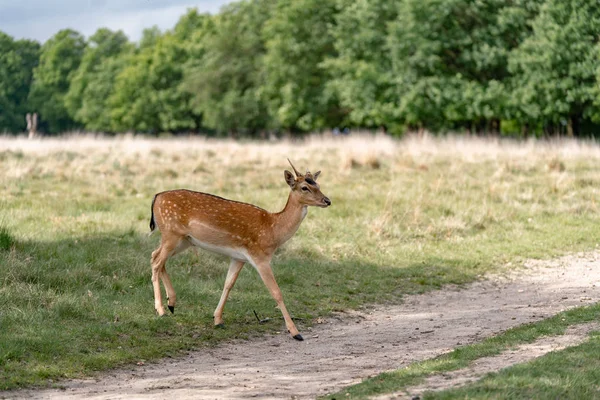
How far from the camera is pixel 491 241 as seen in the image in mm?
16516

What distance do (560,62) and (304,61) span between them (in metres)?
19.8

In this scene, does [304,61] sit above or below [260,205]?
above

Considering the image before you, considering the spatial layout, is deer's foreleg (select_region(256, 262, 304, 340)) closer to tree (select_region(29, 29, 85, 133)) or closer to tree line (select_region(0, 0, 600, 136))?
tree line (select_region(0, 0, 600, 136))

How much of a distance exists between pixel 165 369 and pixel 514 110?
32242 millimetres

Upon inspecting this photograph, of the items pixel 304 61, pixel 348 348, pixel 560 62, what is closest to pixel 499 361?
pixel 348 348

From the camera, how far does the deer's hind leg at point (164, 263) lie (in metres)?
10.3

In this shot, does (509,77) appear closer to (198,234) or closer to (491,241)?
(491,241)

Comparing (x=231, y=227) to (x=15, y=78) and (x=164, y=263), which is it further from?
(x=15, y=78)

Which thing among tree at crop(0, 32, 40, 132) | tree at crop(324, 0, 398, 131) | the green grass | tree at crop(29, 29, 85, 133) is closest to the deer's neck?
the green grass

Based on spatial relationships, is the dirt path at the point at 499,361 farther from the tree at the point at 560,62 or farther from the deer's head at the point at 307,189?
the tree at the point at 560,62

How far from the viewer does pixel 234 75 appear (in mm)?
62531

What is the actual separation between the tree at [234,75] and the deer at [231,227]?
165 feet

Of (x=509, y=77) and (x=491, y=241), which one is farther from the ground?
(x=509, y=77)

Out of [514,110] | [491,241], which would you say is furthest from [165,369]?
[514,110]
